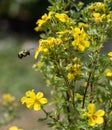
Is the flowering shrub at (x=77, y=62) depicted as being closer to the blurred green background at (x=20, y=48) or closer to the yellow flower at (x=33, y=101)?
the yellow flower at (x=33, y=101)

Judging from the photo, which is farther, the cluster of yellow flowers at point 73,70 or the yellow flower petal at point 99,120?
the cluster of yellow flowers at point 73,70

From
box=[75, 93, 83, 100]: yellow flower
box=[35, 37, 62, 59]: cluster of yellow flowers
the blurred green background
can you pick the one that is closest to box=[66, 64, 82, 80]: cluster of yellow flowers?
box=[35, 37, 62, 59]: cluster of yellow flowers

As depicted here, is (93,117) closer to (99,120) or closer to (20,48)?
(99,120)

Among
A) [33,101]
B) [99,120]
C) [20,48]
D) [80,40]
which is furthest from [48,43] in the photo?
[20,48]

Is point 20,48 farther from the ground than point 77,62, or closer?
farther from the ground

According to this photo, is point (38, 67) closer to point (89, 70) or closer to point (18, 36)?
point (89, 70)

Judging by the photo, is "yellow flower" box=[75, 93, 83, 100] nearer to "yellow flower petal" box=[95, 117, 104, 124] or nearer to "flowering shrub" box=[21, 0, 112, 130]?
"flowering shrub" box=[21, 0, 112, 130]

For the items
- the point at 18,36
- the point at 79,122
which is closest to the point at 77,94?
the point at 79,122

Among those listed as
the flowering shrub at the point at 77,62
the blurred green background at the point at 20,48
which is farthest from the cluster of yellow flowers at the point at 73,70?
the blurred green background at the point at 20,48
